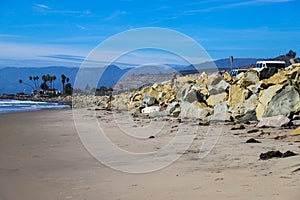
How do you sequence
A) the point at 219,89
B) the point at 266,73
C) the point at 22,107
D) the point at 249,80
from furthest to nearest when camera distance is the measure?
the point at 22,107, the point at 219,89, the point at 266,73, the point at 249,80

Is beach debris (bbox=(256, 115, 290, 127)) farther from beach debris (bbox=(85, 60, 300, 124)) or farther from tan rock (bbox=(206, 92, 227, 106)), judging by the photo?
tan rock (bbox=(206, 92, 227, 106))

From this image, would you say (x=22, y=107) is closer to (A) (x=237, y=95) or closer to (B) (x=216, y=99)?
(B) (x=216, y=99)

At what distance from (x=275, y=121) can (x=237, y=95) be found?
3770 millimetres

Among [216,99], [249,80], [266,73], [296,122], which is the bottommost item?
[296,122]

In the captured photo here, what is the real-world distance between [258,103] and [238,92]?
5.65 feet

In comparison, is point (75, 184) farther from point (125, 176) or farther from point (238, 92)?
point (238, 92)

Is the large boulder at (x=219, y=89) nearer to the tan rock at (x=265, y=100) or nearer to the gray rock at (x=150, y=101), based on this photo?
the tan rock at (x=265, y=100)

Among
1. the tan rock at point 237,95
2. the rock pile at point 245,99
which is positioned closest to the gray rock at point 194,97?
the rock pile at point 245,99

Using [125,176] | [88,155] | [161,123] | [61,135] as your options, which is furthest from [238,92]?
[125,176]

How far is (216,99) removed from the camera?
16.5 metres

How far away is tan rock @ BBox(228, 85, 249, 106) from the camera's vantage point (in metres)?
15.0

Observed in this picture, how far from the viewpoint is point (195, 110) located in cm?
1572

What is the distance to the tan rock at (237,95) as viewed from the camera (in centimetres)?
1496

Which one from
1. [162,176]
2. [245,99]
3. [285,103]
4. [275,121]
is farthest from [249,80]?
[162,176]
